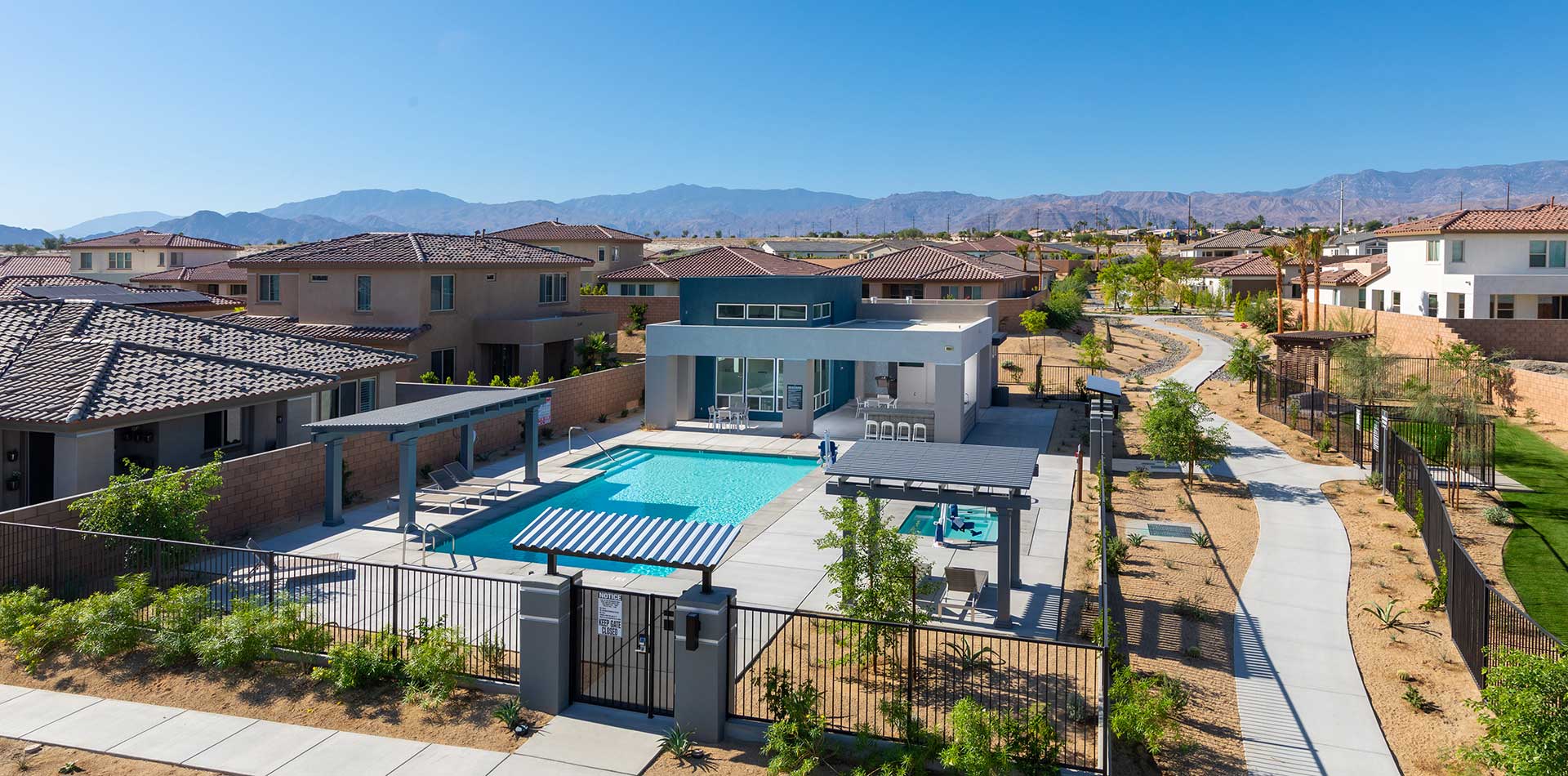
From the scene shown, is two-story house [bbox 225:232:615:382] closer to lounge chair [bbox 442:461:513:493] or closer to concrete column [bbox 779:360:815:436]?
lounge chair [bbox 442:461:513:493]

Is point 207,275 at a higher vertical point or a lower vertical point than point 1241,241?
lower

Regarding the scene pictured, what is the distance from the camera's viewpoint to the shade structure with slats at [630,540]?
1206cm

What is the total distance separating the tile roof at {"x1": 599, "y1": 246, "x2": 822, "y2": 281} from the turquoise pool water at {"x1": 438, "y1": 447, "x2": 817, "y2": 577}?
86.2ft

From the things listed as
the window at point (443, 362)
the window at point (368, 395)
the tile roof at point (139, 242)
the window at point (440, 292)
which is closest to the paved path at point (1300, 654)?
the window at point (368, 395)

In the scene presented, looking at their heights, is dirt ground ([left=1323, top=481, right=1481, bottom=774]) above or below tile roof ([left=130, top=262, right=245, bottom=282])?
below

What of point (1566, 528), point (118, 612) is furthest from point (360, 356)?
point (1566, 528)

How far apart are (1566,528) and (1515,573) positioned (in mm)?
4174

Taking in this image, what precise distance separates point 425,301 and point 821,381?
49.8ft

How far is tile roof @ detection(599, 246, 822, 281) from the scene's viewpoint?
186 feet

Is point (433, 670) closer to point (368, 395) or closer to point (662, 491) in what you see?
point (662, 491)

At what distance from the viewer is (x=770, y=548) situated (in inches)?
786

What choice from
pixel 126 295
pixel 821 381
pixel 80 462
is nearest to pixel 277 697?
pixel 80 462

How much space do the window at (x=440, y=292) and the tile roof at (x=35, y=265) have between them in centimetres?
4708

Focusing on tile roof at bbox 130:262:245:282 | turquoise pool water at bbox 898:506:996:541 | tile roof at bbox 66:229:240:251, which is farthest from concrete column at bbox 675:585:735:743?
tile roof at bbox 66:229:240:251
